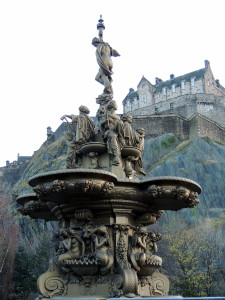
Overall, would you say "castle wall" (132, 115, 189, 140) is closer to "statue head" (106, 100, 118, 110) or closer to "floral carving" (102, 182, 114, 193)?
"statue head" (106, 100, 118, 110)

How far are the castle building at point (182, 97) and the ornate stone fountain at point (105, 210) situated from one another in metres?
73.0

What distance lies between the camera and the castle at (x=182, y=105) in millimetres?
72188

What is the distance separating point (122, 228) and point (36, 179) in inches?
78.5

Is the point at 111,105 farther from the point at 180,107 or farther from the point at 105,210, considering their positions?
the point at 180,107

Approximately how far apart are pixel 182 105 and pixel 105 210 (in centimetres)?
7822

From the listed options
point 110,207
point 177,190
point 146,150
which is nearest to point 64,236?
point 110,207

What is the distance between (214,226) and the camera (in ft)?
A: 151

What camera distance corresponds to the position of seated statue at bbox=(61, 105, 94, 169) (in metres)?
10.2

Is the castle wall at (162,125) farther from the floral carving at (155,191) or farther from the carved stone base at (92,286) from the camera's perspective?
the floral carving at (155,191)

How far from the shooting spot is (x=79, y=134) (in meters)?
10.2

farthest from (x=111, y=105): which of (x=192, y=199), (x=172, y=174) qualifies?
(x=172, y=174)

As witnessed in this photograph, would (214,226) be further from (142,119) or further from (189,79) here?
(189,79)

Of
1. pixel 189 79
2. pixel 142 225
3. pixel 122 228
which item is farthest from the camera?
pixel 189 79

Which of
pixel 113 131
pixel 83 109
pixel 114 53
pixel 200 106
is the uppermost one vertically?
pixel 200 106
